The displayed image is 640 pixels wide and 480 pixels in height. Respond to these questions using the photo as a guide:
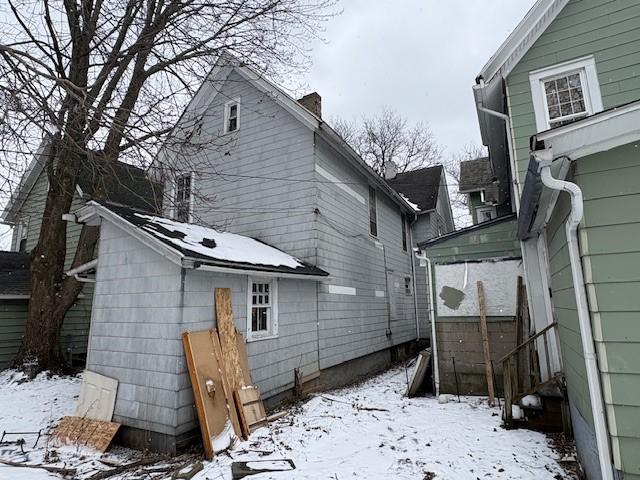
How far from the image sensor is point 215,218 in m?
10.9

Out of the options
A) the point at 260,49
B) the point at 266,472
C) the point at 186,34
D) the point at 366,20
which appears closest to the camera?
the point at 266,472

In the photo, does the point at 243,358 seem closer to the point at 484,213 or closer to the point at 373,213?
the point at 373,213

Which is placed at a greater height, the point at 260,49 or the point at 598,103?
the point at 260,49

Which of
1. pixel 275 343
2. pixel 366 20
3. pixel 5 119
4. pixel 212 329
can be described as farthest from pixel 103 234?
pixel 366 20

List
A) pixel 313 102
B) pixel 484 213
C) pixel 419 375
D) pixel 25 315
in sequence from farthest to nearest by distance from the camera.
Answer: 1. pixel 484 213
2. pixel 25 315
3. pixel 313 102
4. pixel 419 375

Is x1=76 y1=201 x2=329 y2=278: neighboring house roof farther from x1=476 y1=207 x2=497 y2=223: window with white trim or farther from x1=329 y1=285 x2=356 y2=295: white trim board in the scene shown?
x1=476 y1=207 x2=497 y2=223: window with white trim

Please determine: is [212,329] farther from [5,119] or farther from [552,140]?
[552,140]

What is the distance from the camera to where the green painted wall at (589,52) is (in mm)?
6156

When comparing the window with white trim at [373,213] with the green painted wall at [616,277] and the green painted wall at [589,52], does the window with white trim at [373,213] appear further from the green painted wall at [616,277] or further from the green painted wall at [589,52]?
the green painted wall at [616,277]

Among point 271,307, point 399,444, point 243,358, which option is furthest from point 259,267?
point 399,444

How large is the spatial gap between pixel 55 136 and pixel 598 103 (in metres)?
8.89

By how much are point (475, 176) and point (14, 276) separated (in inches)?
784

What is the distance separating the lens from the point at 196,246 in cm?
637

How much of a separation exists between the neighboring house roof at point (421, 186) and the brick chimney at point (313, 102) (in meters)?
7.36
